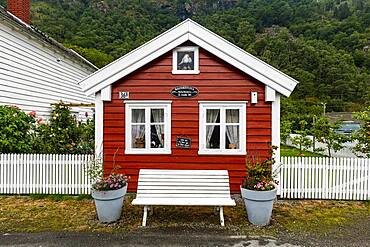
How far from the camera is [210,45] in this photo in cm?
730

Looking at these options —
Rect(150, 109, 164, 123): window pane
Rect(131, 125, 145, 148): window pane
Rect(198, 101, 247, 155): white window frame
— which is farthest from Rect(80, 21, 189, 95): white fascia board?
Rect(198, 101, 247, 155): white window frame

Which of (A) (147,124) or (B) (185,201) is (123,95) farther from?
(B) (185,201)

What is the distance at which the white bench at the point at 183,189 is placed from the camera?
5.68 metres

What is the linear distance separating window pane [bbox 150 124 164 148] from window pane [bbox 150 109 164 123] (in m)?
0.13

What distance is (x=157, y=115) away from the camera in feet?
25.0

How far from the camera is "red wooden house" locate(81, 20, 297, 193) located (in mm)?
7445

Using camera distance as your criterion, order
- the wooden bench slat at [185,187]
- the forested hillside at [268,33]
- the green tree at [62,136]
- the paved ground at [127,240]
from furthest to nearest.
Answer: the forested hillside at [268,33] → the green tree at [62,136] → the wooden bench slat at [185,187] → the paved ground at [127,240]

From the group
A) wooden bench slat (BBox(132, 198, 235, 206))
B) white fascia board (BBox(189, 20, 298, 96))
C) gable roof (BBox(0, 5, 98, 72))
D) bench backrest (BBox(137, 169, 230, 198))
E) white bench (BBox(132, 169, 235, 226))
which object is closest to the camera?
wooden bench slat (BBox(132, 198, 235, 206))

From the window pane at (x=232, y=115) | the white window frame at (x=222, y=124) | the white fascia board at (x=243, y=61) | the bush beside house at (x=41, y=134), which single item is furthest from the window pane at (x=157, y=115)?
the bush beside house at (x=41, y=134)

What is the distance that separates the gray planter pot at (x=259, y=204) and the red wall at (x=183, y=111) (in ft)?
5.78

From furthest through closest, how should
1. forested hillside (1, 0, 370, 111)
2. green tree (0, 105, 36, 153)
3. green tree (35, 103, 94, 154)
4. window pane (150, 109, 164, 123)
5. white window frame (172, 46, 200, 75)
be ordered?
forested hillside (1, 0, 370, 111) < green tree (35, 103, 94, 154) < green tree (0, 105, 36, 153) < window pane (150, 109, 164, 123) < white window frame (172, 46, 200, 75)

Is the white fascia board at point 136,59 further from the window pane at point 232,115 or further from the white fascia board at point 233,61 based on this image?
the window pane at point 232,115

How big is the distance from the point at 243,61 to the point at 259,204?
3407mm

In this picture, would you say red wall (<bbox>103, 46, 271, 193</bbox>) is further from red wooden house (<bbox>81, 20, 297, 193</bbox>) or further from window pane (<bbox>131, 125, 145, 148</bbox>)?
window pane (<bbox>131, 125, 145, 148</bbox>)
